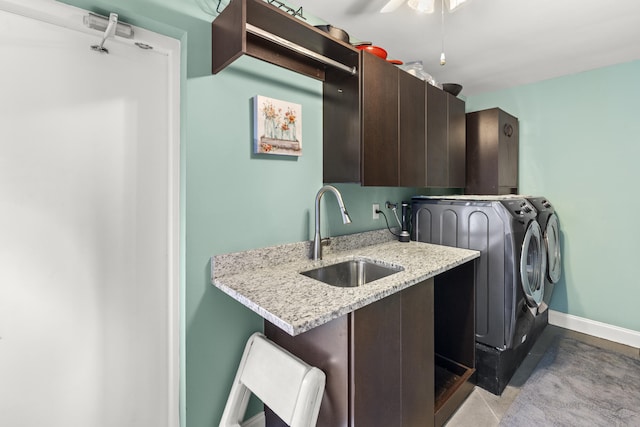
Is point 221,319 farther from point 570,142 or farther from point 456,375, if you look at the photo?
point 570,142

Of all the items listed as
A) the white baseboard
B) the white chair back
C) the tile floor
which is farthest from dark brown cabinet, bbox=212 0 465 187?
the white baseboard

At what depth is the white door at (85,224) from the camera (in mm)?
1023

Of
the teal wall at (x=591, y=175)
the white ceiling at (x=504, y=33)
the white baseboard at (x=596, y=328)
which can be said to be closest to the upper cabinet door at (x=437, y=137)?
the white ceiling at (x=504, y=33)

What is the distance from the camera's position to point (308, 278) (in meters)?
1.37

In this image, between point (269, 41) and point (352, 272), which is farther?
point (352, 272)

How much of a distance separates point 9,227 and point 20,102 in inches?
17.2

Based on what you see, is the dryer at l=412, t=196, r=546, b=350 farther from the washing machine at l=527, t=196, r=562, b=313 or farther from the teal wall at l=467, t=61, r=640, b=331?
the teal wall at l=467, t=61, r=640, b=331

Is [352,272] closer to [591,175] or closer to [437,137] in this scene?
[437,137]

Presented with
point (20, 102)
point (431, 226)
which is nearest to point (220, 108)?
point (20, 102)

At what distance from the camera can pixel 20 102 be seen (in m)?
1.01

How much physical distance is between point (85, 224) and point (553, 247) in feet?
10.4

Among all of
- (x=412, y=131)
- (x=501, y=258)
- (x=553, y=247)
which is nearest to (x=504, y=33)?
(x=412, y=131)

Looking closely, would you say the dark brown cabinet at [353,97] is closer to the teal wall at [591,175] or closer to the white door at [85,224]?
the white door at [85,224]

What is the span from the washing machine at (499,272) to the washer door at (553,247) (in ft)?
0.96
